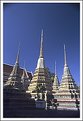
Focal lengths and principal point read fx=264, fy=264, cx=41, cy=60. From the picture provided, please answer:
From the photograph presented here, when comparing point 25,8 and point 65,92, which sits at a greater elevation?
point 25,8

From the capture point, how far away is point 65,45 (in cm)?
365

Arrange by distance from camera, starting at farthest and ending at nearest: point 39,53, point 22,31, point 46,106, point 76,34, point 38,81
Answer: point 38,81
point 46,106
point 39,53
point 22,31
point 76,34

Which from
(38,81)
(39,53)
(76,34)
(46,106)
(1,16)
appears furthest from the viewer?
(38,81)

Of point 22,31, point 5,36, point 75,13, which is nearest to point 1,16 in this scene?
point 5,36

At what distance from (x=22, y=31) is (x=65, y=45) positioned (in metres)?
0.63

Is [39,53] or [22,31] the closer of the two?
[22,31]

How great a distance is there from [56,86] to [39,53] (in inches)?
85.3

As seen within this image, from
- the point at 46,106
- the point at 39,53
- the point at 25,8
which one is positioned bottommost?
the point at 46,106

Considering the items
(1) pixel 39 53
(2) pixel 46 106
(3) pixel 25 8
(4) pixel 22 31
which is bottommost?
(2) pixel 46 106

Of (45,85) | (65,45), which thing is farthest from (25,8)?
(45,85)

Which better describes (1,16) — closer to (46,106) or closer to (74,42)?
(74,42)

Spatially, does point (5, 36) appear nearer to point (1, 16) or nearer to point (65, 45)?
point (1, 16)

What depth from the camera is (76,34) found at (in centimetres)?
314

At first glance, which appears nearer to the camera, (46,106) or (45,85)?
(46,106)
